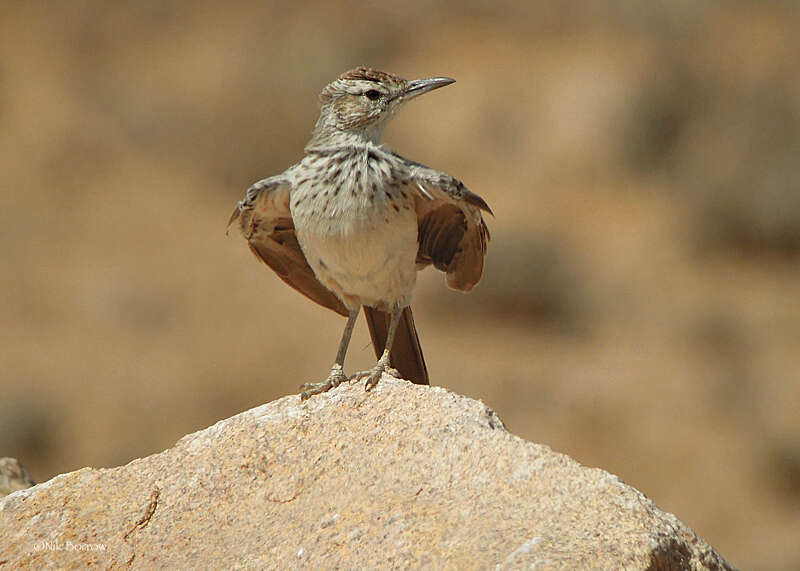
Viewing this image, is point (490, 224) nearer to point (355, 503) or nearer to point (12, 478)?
point (12, 478)

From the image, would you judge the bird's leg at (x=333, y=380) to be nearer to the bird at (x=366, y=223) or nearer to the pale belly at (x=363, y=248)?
the bird at (x=366, y=223)

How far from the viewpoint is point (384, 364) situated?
5121 millimetres

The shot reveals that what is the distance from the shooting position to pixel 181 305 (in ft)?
44.4

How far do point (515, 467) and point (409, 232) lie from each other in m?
1.76

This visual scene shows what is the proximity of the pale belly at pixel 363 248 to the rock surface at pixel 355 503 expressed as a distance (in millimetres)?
838

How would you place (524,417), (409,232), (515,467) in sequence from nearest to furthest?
(515,467) < (409,232) < (524,417)

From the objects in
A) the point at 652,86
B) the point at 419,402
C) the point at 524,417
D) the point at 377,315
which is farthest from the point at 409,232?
the point at 652,86

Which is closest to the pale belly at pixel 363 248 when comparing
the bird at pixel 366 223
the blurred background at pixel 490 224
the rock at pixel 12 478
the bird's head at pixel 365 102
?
the bird at pixel 366 223

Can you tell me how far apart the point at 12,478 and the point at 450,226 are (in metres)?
2.46

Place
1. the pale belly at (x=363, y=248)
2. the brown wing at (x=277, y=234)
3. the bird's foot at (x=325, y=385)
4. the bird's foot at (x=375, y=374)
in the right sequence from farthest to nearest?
the brown wing at (x=277, y=234), the pale belly at (x=363, y=248), the bird's foot at (x=325, y=385), the bird's foot at (x=375, y=374)

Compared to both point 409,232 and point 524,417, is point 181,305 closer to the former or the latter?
point 524,417

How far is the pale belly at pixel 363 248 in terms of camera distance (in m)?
5.11

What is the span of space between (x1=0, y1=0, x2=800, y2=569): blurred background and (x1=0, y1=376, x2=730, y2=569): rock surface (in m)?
7.20

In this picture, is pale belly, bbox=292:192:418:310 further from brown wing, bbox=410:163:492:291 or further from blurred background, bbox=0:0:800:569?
blurred background, bbox=0:0:800:569
